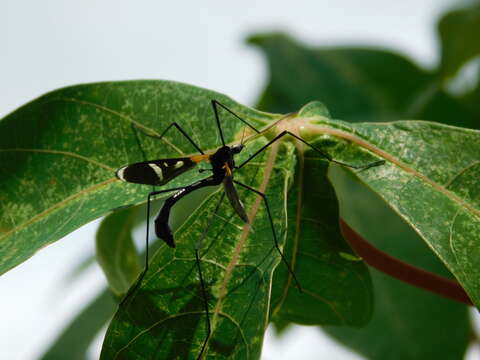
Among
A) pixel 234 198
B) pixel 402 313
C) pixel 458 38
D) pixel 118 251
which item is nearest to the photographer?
pixel 234 198

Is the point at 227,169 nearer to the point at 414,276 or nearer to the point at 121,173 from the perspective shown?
the point at 121,173

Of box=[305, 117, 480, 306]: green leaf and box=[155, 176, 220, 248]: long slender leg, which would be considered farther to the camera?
box=[155, 176, 220, 248]: long slender leg

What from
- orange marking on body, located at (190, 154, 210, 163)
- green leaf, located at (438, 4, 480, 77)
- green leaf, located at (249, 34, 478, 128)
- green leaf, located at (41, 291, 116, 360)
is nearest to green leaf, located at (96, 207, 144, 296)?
orange marking on body, located at (190, 154, 210, 163)

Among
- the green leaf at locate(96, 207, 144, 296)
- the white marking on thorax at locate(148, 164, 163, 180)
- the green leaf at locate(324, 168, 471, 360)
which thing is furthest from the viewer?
the green leaf at locate(324, 168, 471, 360)

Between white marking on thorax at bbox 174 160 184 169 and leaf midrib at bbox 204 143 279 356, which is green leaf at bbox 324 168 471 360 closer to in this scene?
leaf midrib at bbox 204 143 279 356

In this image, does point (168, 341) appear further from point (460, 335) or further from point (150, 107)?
point (460, 335)

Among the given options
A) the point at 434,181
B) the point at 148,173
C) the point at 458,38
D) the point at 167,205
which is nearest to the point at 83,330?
the point at 167,205

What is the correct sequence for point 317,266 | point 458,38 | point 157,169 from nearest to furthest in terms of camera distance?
point 157,169, point 317,266, point 458,38

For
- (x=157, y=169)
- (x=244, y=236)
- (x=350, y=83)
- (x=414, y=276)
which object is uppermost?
(x=157, y=169)

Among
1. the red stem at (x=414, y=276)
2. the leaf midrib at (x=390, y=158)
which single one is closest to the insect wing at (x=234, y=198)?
the leaf midrib at (x=390, y=158)
